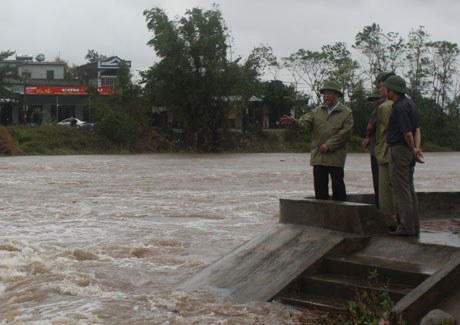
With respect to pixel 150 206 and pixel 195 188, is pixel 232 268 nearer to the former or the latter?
pixel 150 206

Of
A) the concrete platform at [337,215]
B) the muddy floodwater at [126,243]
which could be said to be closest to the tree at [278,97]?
the muddy floodwater at [126,243]

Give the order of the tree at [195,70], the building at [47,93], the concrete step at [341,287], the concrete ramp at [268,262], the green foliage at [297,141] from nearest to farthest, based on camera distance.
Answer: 1. the concrete step at [341,287]
2. the concrete ramp at [268,262]
3. the tree at [195,70]
4. the green foliage at [297,141]
5. the building at [47,93]

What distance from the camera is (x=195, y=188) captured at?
20.1 m

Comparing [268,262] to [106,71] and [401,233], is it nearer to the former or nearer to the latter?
[401,233]

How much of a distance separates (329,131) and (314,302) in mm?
2165

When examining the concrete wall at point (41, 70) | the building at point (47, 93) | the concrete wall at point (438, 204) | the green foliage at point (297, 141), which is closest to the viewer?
the concrete wall at point (438, 204)

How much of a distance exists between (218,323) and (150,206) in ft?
32.1

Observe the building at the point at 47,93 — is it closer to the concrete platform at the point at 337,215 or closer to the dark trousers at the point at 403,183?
the concrete platform at the point at 337,215

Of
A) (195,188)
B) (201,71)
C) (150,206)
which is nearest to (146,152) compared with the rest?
(201,71)

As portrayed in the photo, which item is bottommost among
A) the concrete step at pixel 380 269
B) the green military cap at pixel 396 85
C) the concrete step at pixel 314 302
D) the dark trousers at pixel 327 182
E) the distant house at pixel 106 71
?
the concrete step at pixel 314 302

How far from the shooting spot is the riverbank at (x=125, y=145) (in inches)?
1875

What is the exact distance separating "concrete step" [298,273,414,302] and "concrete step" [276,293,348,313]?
5 cm

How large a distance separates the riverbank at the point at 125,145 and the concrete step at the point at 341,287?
42092 mm

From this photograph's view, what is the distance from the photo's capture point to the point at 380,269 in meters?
5.41
